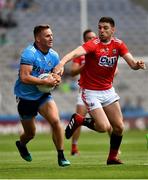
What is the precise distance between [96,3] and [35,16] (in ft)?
9.35

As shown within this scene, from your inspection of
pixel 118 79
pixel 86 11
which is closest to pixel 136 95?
pixel 118 79

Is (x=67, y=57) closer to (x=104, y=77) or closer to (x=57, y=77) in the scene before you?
(x=57, y=77)

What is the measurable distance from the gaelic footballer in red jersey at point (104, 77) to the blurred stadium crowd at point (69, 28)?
21.2 m

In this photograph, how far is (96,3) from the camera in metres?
38.2

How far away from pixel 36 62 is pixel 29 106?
2.69 ft

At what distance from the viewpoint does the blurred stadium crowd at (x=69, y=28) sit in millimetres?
36062

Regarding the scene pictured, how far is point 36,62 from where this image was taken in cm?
1364

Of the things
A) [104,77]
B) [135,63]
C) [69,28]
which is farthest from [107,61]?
[69,28]

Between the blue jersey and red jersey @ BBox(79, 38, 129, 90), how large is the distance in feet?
1.98

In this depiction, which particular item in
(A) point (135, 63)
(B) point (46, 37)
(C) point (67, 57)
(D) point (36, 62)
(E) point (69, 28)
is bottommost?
(E) point (69, 28)

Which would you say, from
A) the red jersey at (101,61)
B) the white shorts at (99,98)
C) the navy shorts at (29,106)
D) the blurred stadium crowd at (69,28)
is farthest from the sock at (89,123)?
the blurred stadium crowd at (69,28)

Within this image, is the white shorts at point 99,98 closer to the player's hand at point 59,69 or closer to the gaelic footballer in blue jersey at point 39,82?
the gaelic footballer in blue jersey at point 39,82

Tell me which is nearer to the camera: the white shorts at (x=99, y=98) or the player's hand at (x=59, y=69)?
the player's hand at (x=59, y=69)

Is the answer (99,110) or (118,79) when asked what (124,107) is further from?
(99,110)
